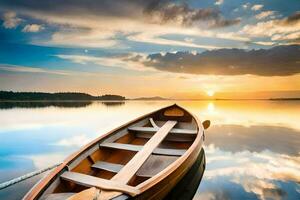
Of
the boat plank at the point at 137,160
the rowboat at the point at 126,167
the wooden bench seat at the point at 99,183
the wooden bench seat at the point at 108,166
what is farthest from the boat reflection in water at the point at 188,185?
the wooden bench seat at the point at 99,183

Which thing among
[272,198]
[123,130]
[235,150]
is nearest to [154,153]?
[123,130]

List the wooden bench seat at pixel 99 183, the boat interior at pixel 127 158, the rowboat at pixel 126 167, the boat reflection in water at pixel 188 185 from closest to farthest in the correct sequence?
the wooden bench seat at pixel 99 183 → the rowboat at pixel 126 167 → the boat interior at pixel 127 158 → the boat reflection in water at pixel 188 185

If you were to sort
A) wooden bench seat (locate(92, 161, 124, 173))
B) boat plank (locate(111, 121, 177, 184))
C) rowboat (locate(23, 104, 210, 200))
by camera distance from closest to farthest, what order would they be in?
rowboat (locate(23, 104, 210, 200)) < boat plank (locate(111, 121, 177, 184)) < wooden bench seat (locate(92, 161, 124, 173))

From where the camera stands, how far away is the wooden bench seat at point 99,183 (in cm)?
269

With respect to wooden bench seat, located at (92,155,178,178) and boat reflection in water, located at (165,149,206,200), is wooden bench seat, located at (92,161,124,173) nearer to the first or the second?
wooden bench seat, located at (92,155,178,178)

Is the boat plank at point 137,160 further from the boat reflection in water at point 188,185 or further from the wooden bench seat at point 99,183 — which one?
the boat reflection in water at point 188,185

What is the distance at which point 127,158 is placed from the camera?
5250 millimetres

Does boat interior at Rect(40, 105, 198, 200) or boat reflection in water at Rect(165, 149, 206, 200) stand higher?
boat interior at Rect(40, 105, 198, 200)

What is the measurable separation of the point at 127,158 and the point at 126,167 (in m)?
1.48

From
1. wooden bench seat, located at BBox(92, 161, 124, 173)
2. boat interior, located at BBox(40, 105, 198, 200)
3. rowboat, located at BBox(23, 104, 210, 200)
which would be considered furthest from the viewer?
wooden bench seat, located at BBox(92, 161, 124, 173)

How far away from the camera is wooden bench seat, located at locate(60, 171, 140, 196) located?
2691 mm

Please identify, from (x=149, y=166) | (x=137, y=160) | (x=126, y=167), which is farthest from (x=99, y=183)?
(x=149, y=166)

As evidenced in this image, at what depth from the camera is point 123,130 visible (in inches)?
246

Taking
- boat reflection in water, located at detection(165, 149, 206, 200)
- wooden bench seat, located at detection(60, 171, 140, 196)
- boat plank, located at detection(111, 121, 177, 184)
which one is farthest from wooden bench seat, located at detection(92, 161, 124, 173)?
boat reflection in water, located at detection(165, 149, 206, 200)
